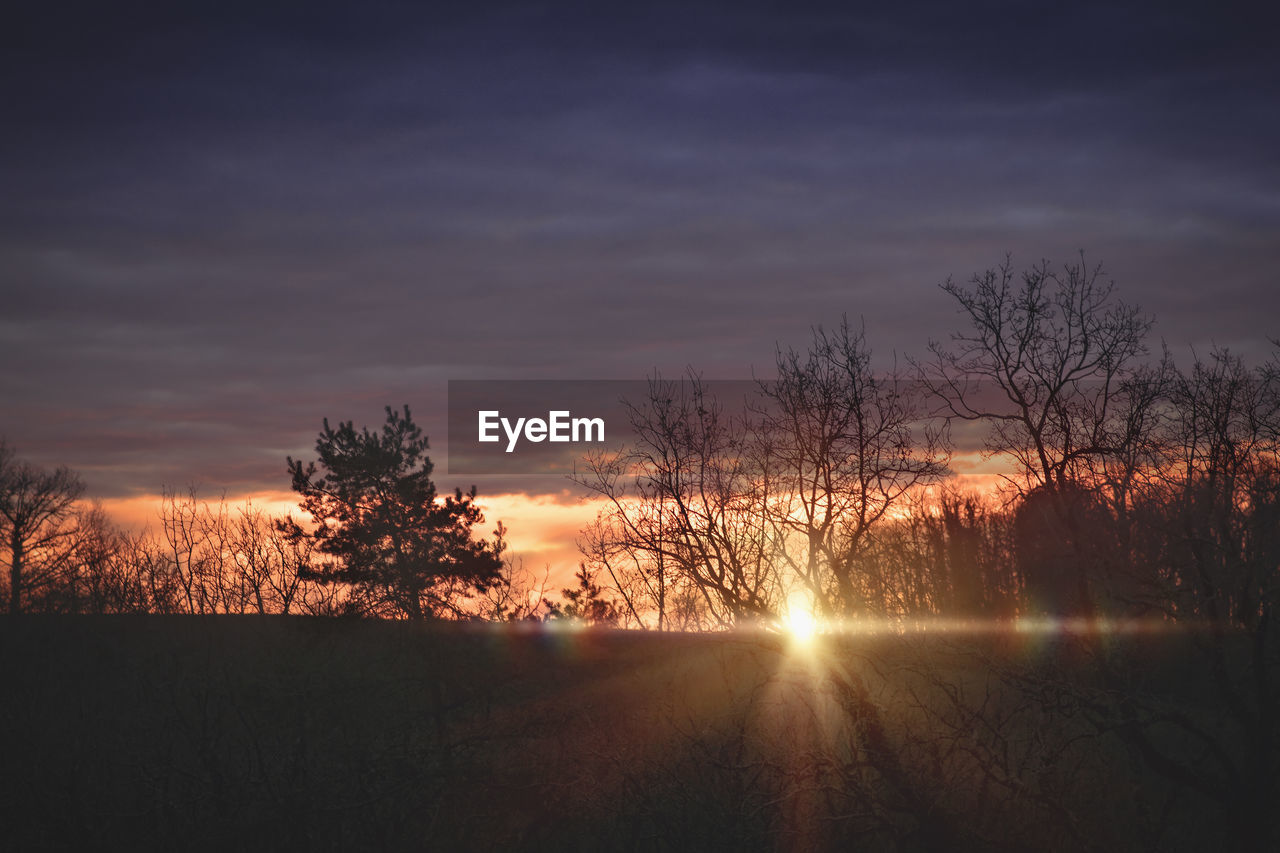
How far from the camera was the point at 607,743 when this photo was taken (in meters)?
27.6

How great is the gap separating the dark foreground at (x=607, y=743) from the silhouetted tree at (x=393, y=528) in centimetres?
174

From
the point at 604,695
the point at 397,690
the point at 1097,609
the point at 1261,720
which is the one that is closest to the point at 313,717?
the point at 397,690

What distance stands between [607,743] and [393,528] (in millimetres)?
12992

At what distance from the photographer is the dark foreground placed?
1324 centimetres

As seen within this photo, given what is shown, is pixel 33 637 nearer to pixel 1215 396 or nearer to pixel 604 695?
pixel 604 695

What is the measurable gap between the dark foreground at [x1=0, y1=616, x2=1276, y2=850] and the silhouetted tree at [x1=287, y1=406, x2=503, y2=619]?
174 centimetres

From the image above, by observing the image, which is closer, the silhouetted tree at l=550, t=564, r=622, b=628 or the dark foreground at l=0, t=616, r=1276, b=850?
the dark foreground at l=0, t=616, r=1276, b=850

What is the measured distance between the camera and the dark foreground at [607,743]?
13.2 m

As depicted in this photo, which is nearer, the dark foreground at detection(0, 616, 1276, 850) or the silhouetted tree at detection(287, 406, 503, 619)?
the dark foreground at detection(0, 616, 1276, 850)

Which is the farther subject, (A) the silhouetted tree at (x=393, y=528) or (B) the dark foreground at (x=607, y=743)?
(A) the silhouetted tree at (x=393, y=528)

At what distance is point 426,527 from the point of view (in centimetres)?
3669

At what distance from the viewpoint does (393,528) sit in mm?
36156

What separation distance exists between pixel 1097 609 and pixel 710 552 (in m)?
7.28

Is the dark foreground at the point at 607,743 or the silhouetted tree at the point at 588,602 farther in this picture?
the silhouetted tree at the point at 588,602
